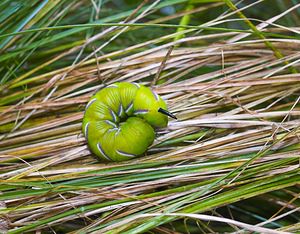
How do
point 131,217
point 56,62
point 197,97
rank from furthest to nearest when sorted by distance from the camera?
point 56,62, point 197,97, point 131,217

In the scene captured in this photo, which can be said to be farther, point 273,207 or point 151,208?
point 273,207

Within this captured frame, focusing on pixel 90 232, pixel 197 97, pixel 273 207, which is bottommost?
pixel 273 207

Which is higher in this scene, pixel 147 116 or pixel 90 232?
pixel 147 116

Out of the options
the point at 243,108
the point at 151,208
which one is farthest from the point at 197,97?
the point at 151,208

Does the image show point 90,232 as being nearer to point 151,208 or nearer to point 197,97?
point 151,208
